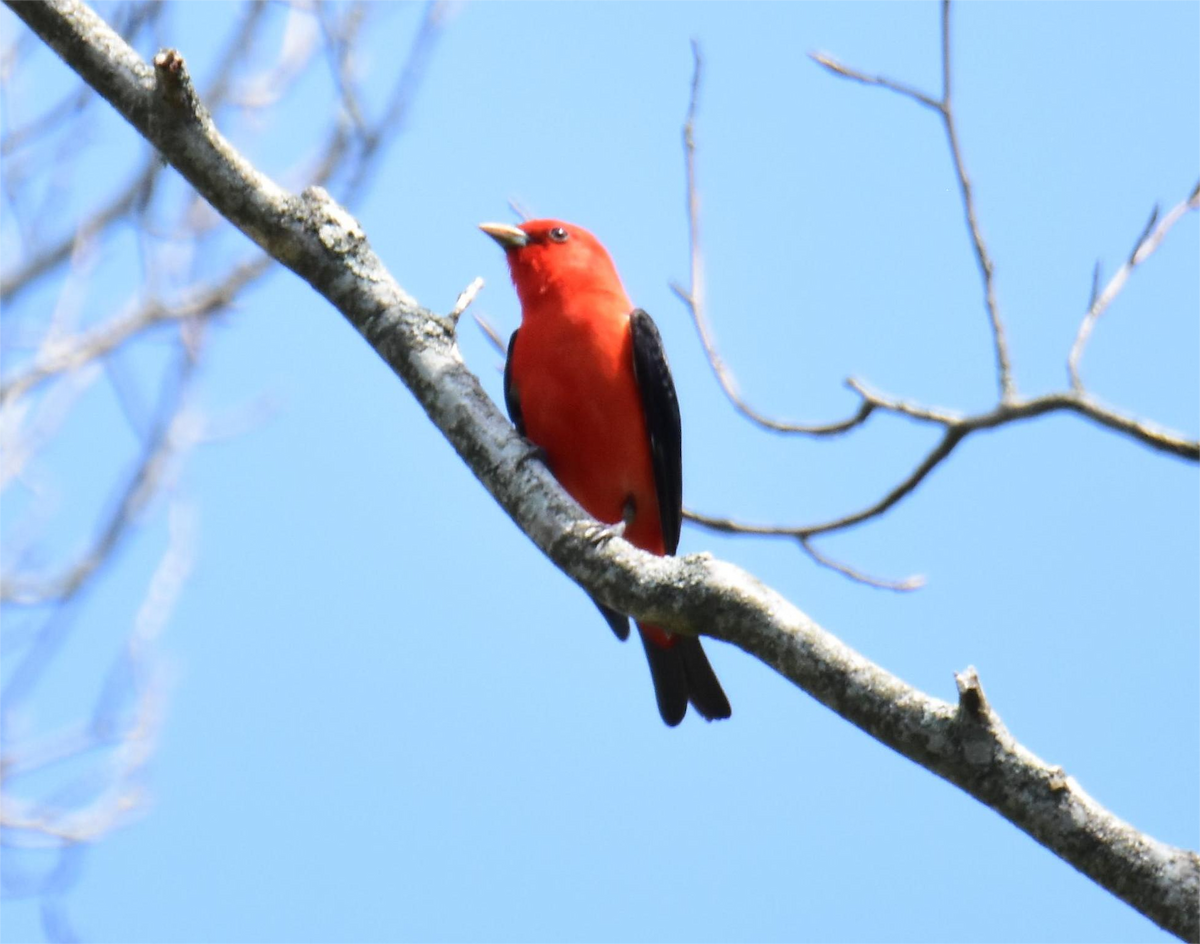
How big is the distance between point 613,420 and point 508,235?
4.10 ft

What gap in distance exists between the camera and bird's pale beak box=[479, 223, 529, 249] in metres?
6.22

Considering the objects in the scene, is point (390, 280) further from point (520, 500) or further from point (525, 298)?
point (525, 298)

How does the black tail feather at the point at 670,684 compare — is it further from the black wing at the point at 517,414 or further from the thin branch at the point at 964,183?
the thin branch at the point at 964,183

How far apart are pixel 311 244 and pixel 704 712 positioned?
8.65 feet

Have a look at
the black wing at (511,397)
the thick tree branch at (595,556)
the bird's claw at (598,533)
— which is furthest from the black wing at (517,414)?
the bird's claw at (598,533)

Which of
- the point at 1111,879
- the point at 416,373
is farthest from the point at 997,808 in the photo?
the point at 416,373

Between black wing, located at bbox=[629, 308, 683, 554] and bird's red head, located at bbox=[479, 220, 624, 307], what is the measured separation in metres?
0.34

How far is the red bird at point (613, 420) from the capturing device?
548cm

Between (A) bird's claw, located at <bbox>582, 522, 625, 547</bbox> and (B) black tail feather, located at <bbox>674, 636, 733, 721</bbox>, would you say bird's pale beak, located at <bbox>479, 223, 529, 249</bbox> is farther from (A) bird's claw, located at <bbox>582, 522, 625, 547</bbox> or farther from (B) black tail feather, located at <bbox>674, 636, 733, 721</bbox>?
(A) bird's claw, located at <bbox>582, 522, 625, 547</bbox>

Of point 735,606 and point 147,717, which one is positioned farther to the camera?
point 147,717

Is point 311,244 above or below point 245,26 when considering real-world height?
below

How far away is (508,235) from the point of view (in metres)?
6.24

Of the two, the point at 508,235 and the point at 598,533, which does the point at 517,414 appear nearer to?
the point at 508,235

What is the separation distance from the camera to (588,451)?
5.48 metres
